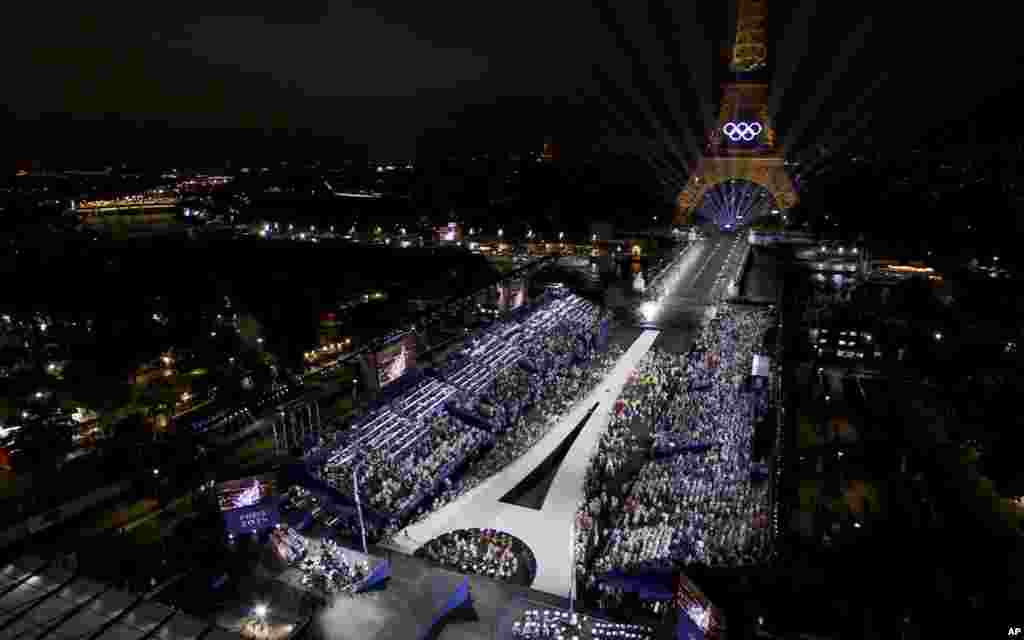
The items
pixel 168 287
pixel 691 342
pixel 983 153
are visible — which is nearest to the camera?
pixel 691 342

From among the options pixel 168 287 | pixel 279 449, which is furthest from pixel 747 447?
pixel 168 287

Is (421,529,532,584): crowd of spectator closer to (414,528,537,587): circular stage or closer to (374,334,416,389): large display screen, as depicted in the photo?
(414,528,537,587): circular stage

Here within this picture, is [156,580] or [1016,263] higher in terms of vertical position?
[1016,263]

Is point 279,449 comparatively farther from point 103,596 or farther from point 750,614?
point 750,614

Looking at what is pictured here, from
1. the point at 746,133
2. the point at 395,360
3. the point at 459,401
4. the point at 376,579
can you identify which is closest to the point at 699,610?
the point at 376,579

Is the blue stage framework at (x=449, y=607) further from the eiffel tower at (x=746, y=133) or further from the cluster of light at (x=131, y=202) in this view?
the cluster of light at (x=131, y=202)

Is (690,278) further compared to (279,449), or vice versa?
(690,278)

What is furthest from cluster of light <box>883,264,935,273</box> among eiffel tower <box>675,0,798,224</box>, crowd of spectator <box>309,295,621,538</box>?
crowd of spectator <box>309,295,621,538</box>
